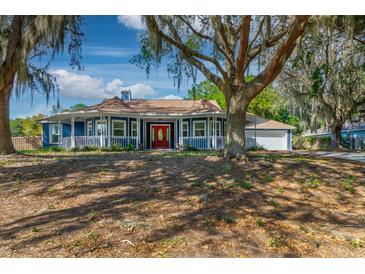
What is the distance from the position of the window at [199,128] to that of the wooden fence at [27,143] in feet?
47.3

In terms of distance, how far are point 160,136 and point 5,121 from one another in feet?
37.3

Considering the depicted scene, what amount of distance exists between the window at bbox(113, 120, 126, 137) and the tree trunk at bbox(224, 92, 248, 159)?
1170cm

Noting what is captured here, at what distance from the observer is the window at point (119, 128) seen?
61.9 feet

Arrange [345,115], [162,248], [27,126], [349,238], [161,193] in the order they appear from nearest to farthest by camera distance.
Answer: [162,248]
[349,238]
[161,193]
[345,115]
[27,126]

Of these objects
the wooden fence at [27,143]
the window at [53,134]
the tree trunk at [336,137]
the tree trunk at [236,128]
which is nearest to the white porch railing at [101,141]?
the window at [53,134]

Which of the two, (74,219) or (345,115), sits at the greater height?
(345,115)

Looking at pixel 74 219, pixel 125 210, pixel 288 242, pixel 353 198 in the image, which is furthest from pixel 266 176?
pixel 74 219

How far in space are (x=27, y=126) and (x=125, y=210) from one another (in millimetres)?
46265

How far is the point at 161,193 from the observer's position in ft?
18.9

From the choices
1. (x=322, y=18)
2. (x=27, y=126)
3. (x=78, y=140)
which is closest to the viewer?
(x=322, y=18)

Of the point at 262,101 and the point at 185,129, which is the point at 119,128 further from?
the point at 262,101

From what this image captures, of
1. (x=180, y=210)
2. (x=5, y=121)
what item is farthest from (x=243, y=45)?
(x=5, y=121)

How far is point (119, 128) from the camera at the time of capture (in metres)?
19.0

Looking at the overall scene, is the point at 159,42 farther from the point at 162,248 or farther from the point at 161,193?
the point at 162,248
